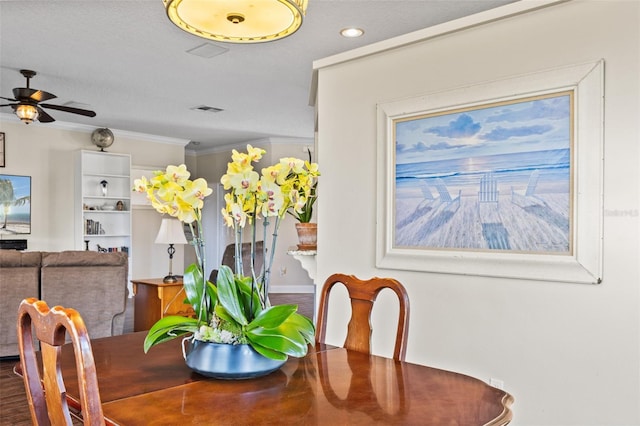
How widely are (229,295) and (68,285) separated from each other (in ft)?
11.1

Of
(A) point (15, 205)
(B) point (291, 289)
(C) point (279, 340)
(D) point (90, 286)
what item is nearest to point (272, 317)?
(C) point (279, 340)

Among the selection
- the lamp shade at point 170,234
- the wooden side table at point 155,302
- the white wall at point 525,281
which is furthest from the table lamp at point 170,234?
the white wall at point 525,281

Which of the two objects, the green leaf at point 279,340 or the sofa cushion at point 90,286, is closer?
the green leaf at point 279,340

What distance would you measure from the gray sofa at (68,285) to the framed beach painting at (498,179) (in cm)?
243

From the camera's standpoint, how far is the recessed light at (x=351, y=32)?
3.32 m

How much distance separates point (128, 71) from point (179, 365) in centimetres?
352

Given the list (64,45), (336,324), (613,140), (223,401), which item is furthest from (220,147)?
(223,401)

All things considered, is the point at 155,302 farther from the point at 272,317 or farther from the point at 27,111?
the point at 272,317

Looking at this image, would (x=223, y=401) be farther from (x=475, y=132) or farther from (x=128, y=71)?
(x=128, y=71)

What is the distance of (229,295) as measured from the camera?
147cm

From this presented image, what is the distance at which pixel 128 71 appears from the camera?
4.46 metres

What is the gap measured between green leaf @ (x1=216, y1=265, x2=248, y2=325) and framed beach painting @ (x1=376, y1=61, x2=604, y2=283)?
72.9 inches

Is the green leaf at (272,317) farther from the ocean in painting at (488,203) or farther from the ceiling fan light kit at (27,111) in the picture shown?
the ceiling fan light kit at (27,111)

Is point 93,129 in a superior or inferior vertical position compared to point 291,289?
superior
